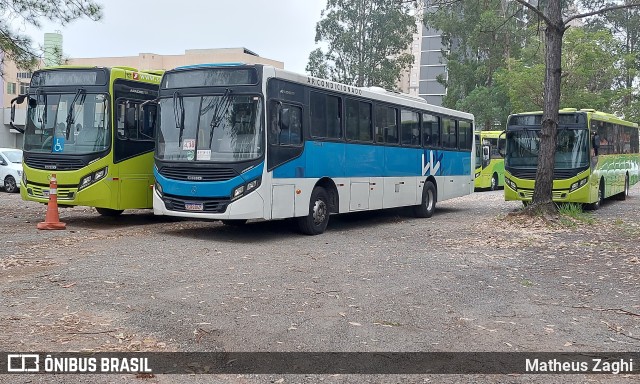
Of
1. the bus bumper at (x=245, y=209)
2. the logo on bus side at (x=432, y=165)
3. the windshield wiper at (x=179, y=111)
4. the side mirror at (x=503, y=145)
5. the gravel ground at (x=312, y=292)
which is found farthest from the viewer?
the side mirror at (x=503, y=145)

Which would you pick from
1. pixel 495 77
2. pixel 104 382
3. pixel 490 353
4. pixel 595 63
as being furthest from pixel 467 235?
pixel 495 77

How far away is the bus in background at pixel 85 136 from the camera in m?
14.0

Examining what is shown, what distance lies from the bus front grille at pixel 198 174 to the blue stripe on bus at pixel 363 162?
0.90 meters

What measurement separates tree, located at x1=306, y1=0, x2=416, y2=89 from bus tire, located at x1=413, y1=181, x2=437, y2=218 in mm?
32286

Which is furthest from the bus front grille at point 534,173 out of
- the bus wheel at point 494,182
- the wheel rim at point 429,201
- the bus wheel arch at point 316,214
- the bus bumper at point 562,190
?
the bus wheel at point 494,182

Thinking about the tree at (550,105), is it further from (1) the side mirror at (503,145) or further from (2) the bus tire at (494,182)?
(2) the bus tire at (494,182)

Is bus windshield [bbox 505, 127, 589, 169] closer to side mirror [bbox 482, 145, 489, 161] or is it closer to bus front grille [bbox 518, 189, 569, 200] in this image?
bus front grille [bbox 518, 189, 569, 200]

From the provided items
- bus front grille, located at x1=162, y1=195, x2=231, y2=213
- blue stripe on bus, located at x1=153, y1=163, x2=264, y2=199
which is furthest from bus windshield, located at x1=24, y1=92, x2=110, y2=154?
blue stripe on bus, located at x1=153, y1=163, x2=264, y2=199

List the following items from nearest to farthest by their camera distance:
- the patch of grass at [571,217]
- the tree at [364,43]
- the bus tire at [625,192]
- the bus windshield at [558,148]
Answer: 1. the patch of grass at [571,217]
2. the bus windshield at [558,148]
3. the bus tire at [625,192]
4. the tree at [364,43]

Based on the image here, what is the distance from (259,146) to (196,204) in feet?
5.16

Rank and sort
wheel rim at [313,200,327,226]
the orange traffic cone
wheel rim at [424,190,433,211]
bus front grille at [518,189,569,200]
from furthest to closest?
bus front grille at [518,189,569,200]
wheel rim at [424,190,433,211]
wheel rim at [313,200,327,226]
the orange traffic cone

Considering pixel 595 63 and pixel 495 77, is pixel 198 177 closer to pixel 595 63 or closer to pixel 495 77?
pixel 595 63

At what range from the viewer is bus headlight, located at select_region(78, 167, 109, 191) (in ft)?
45.6

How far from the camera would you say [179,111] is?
12953 millimetres
